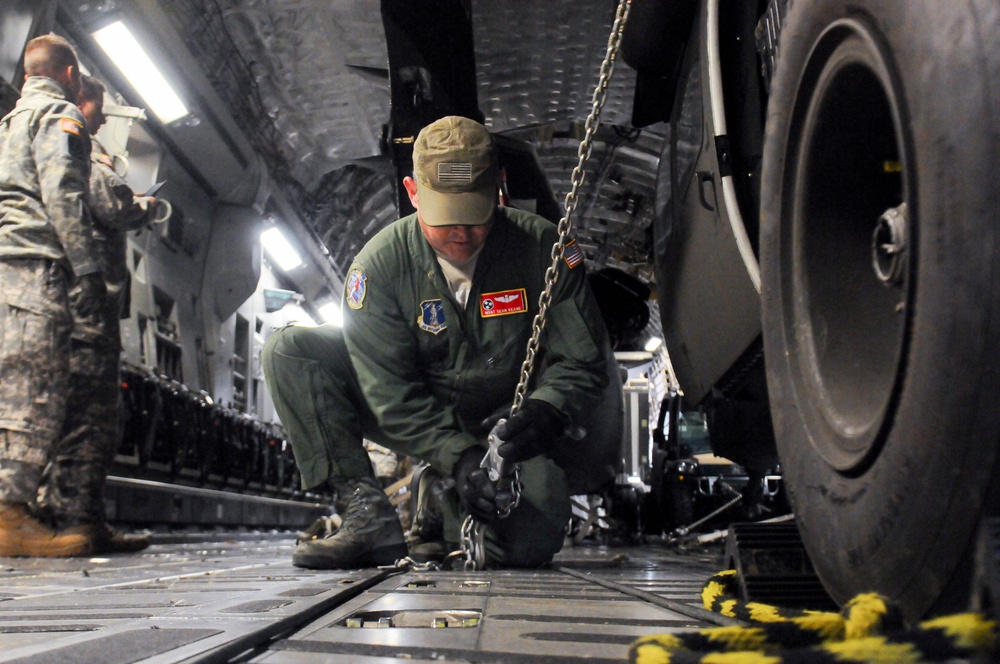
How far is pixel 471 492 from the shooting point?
2.50 meters

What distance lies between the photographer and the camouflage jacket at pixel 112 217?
3.95 metres

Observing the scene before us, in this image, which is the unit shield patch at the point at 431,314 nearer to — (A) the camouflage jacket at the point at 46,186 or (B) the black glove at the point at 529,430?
(B) the black glove at the point at 529,430

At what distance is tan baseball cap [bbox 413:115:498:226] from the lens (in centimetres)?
262

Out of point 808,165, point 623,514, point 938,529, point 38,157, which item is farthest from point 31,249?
point 623,514

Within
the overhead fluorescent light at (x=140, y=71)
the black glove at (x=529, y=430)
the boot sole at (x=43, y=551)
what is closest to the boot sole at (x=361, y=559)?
the black glove at (x=529, y=430)

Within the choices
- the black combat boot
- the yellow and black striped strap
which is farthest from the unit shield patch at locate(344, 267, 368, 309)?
the yellow and black striped strap

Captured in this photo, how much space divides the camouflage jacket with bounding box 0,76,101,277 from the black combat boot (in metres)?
1.56

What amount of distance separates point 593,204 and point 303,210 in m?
2.54

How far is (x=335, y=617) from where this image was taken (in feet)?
4.22

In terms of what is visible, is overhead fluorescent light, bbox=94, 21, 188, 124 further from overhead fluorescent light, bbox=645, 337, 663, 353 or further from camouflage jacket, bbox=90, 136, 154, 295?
overhead fluorescent light, bbox=645, 337, 663, 353

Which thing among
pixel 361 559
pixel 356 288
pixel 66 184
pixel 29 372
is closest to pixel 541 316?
pixel 356 288

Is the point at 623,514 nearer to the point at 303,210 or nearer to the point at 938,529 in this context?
the point at 303,210

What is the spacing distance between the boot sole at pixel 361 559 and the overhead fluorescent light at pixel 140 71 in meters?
3.85

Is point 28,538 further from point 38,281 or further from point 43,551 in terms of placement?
point 38,281
